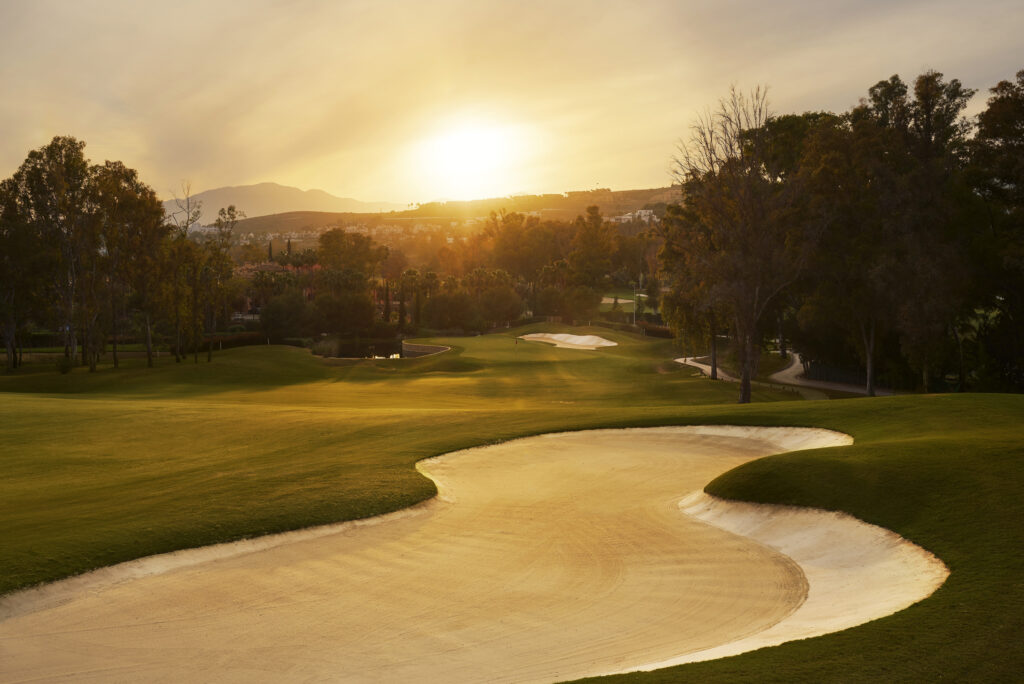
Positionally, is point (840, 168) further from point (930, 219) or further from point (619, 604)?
point (619, 604)

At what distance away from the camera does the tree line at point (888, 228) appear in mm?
40719

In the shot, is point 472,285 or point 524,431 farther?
point 472,285

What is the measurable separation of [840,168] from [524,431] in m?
29.7

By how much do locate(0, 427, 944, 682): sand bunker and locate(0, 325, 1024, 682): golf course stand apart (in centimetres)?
16

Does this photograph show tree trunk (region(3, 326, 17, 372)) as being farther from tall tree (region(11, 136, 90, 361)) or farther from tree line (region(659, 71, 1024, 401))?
tree line (region(659, 71, 1024, 401))

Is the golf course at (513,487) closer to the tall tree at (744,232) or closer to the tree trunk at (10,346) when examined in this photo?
the tall tree at (744,232)

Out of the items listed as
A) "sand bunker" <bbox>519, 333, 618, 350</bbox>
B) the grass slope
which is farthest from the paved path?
"sand bunker" <bbox>519, 333, 618, 350</bbox>

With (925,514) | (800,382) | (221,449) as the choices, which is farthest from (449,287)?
(925,514)

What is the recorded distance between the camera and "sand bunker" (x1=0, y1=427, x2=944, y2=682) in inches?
389

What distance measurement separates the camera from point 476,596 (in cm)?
1238

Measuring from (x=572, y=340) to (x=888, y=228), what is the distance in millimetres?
57046

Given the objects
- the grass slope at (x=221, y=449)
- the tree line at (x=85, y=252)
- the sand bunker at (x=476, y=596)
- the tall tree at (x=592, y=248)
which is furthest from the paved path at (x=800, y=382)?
the tall tree at (x=592, y=248)

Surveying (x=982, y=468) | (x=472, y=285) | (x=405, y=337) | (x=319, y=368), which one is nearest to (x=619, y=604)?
(x=982, y=468)

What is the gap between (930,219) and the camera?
41.4 m
